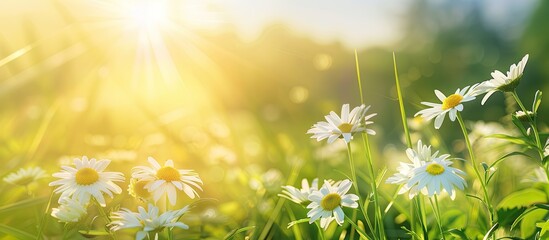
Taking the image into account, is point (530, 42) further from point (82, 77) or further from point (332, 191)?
point (332, 191)

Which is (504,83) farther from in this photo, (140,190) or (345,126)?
(140,190)

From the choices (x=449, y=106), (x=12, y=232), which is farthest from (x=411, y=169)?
(x=12, y=232)

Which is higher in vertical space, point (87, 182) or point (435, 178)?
point (87, 182)

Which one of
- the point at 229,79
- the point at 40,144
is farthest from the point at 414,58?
the point at 40,144

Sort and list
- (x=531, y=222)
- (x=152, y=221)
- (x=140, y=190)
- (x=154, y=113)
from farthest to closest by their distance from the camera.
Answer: (x=154, y=113)
(x=531, y=222)
(x=140, y=190)
(x=152, y=221)

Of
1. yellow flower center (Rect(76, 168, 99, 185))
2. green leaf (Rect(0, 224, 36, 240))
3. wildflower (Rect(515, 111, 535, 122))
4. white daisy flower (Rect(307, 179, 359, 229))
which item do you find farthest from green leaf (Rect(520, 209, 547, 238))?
green leaf (Rect(0, 224, 36, 240))

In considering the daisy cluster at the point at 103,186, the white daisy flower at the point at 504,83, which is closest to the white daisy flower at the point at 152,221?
the daisy cluster at the point at 103,186
